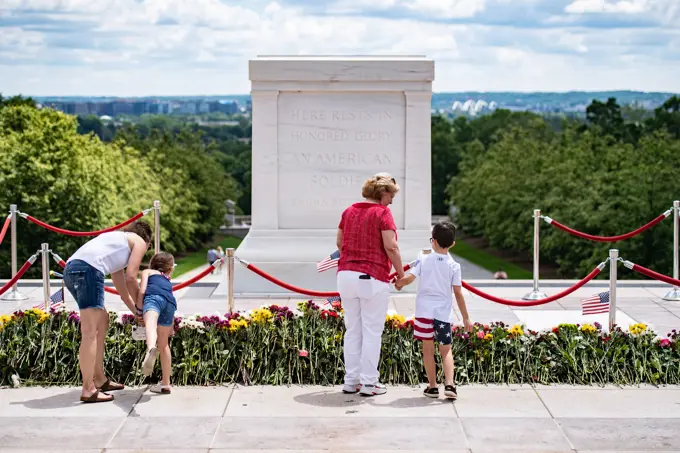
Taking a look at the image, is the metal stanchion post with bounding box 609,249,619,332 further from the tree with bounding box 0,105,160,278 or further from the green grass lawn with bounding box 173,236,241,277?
the green grass lawn with bounding box 173,236,241,277

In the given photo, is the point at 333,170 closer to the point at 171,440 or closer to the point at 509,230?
the point at 171,440

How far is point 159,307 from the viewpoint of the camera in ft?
Answer: 28.3

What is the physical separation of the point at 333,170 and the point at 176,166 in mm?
50589

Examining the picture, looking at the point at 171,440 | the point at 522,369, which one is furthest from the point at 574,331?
the point at 171,440

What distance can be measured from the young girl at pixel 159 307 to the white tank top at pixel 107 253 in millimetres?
328

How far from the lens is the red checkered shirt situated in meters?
8.46

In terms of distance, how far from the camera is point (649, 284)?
47.6 ft

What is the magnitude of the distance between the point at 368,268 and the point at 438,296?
58 centimetres

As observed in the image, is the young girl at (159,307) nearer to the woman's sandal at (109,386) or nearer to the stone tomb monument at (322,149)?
the woman's sandal at (109,386)

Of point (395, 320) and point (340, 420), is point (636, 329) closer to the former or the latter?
point (395, 320)

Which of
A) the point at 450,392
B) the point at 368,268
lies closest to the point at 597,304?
the point at 450,392

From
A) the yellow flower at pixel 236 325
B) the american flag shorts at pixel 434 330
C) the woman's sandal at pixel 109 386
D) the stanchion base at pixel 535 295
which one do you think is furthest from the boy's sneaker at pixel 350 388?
the stanchion base at pixel 535 295

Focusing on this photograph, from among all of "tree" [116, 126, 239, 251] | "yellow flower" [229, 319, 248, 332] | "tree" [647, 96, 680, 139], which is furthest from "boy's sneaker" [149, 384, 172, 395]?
"tree" [647, 96, 680, 139]

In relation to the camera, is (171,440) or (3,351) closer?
(171,440)
